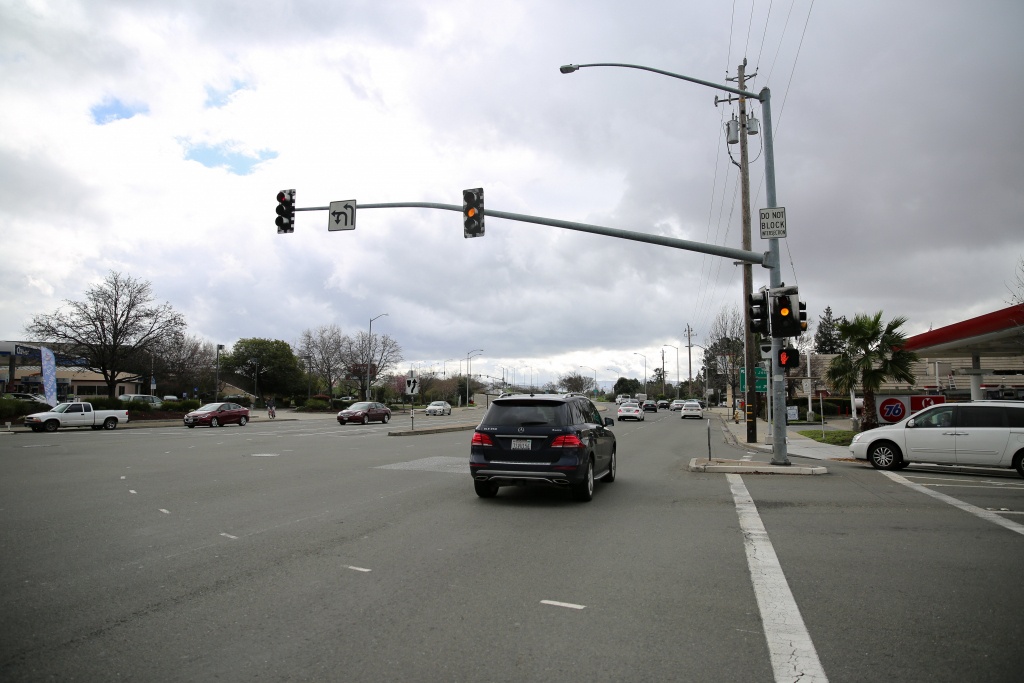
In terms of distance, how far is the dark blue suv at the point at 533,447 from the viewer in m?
9.79

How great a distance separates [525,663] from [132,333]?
51.4 meters

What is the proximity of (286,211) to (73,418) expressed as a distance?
83.9 feet

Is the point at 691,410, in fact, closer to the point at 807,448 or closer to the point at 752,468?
the point at 807,448

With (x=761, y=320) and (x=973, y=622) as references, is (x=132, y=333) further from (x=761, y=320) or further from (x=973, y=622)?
(x=973, y=622)

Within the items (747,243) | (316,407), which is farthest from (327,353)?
(747,243)

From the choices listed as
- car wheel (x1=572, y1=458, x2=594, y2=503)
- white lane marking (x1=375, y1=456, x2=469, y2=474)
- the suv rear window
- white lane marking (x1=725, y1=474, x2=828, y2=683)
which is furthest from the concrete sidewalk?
white lane marking (x1=725, y1=474, x2=828, y2=683)

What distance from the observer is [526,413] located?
10227mm

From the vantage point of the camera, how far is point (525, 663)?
4.08 m

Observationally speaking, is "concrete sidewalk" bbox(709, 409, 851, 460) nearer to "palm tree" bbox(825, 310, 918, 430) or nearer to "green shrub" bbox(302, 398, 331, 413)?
"palm tree" bbox(825, 310, 918, 430)

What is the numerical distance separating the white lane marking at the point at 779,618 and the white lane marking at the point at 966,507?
10.7ft

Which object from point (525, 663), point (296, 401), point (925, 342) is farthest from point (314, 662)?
point (296, 401)

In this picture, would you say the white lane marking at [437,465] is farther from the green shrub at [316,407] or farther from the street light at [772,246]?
the green shrub at [316,407]

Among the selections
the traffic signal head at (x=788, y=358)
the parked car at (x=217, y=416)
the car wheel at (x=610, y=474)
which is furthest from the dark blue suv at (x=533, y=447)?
the parked car at (x=217, y=416)

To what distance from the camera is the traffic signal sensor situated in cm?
1717
